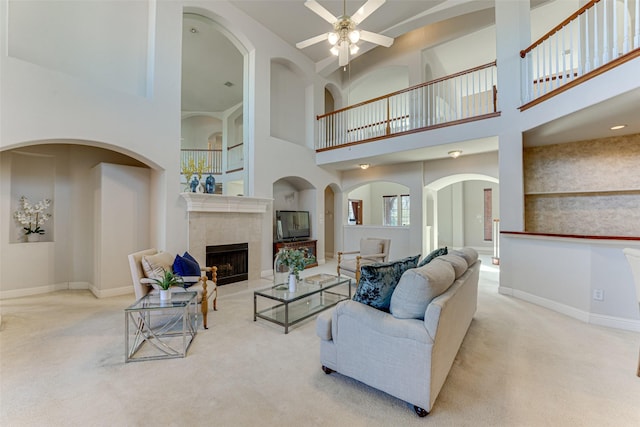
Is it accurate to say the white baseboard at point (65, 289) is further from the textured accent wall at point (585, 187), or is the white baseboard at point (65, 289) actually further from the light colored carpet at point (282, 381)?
the textured accent wall at point (585, 187)

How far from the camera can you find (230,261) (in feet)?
17.1

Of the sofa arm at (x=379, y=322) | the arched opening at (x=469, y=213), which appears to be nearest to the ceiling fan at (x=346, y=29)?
the sofa arm at (x=379, y=322)

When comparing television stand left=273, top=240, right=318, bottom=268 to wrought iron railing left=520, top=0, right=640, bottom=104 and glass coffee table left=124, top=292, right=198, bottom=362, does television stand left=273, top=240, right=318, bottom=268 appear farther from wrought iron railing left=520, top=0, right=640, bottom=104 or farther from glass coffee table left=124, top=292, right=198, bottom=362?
wrought iron railing left=520, top=0, right=640, bottom=104

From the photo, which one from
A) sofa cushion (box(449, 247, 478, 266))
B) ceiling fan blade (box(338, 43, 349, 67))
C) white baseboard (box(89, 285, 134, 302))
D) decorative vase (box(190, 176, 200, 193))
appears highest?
ceiling fan blade (box(338, 43, 349, 67))

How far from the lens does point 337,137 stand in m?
7.15

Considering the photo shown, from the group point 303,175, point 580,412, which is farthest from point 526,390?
point 303,175

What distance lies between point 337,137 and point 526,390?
624 centimetres

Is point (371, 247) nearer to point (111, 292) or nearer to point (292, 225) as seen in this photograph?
point (292, 225)

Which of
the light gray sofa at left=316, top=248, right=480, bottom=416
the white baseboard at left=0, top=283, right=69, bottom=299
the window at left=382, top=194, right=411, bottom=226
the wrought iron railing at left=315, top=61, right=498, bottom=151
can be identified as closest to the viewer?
the light gray sofa at left=316, top=248, right=480, bottom=416

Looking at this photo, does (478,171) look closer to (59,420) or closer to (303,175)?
(303,175)

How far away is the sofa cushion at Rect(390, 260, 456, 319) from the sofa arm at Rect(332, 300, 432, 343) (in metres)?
0.05

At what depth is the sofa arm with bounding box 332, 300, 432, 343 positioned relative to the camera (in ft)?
5.52

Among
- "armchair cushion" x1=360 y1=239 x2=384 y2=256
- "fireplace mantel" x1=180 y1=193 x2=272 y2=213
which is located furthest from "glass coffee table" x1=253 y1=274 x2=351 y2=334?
"fireplace mantel" x1=180 y1=193 x2=272 y2=213

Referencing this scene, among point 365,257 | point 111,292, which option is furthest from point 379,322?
point 111,292
